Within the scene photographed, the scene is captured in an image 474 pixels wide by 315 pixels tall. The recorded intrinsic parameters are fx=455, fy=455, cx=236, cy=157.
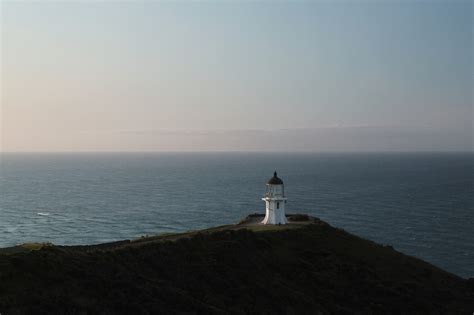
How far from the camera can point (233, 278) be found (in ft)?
95.4

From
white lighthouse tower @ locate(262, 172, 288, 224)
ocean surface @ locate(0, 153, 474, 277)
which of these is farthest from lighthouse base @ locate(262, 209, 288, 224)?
ocean surface @ locate(0, 153, 474, 277)

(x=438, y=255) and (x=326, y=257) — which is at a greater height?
(x=326, y=257)

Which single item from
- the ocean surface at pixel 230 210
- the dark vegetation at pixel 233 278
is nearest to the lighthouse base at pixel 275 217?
the dark vegetation at pixel 233 278

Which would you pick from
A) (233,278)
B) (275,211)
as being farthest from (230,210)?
(233,278)

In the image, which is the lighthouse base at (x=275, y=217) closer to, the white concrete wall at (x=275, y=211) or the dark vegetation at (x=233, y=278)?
the white concrete wall at (x=275, y=211)

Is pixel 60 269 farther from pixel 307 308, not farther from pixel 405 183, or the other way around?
pixel 405 183

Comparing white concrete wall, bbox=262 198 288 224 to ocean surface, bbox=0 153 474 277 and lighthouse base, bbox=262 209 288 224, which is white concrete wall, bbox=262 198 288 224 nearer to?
lighthouse base, bbox=262 209 288 224

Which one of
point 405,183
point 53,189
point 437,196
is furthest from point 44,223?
point 405,183

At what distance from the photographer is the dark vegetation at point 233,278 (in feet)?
69.2

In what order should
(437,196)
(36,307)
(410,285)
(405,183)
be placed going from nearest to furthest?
1. (36,307)
2. (410,285)
3. (437,196)
4. (405,183)

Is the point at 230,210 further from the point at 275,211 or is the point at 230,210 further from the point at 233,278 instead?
the point at 233,278

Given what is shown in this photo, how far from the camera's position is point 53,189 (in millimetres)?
142750

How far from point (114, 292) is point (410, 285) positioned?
23.9 metres

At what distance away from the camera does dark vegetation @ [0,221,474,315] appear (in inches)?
830
